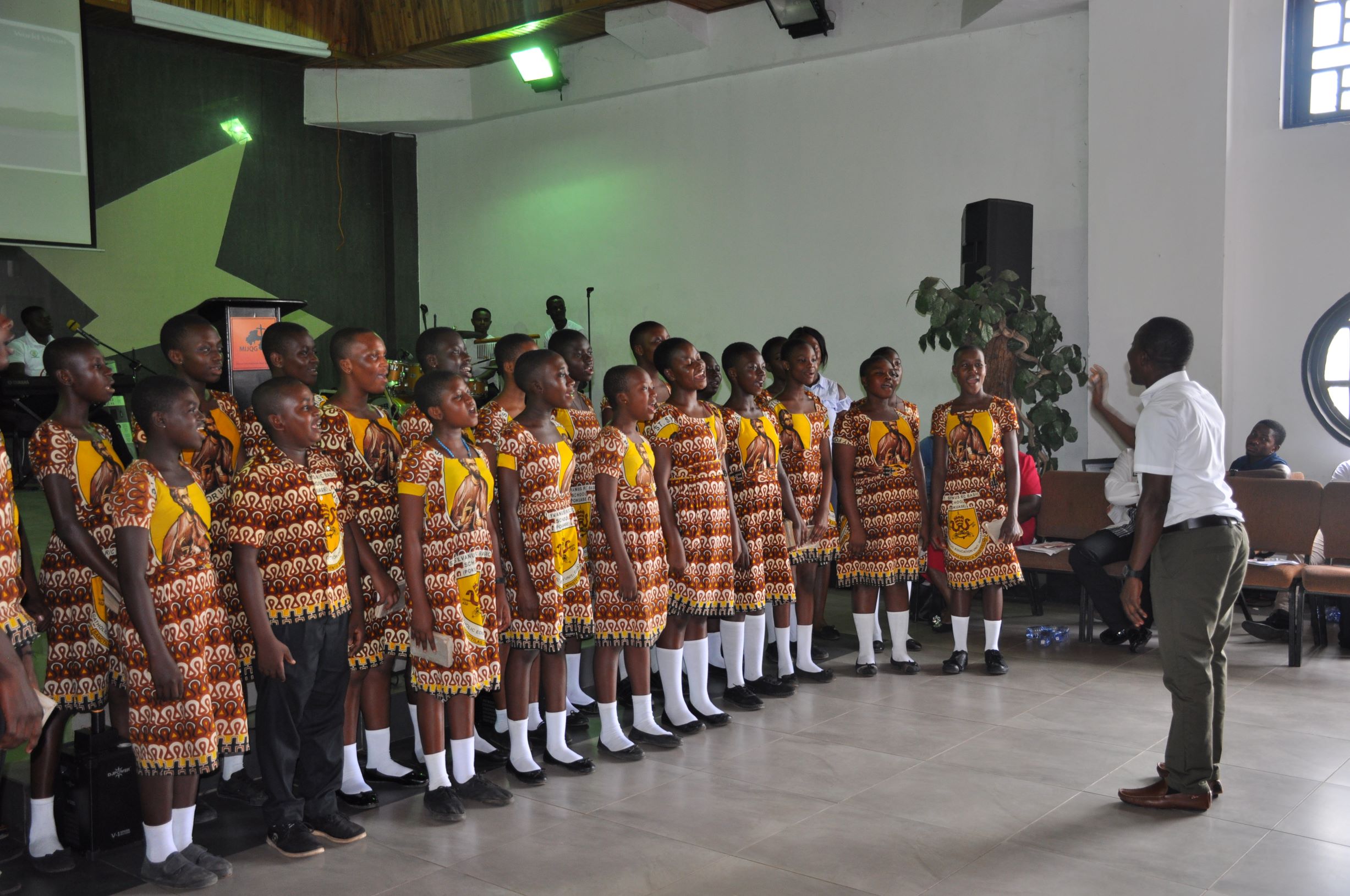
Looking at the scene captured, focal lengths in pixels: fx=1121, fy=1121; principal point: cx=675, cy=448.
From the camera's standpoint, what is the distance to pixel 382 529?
3.57m

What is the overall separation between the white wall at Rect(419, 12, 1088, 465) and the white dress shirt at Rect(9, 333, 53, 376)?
3.97 meters

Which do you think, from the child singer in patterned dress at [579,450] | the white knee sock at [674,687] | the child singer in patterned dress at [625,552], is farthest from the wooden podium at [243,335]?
the white knee sock at [674,687]

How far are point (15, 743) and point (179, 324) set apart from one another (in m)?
1.63

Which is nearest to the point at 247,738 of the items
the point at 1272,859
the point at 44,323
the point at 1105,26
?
the point at 1272,859

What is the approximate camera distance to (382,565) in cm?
359

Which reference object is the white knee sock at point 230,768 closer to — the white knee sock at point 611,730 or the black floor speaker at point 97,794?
the black floor speaker at point 97,794

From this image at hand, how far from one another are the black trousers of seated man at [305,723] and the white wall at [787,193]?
5883mm

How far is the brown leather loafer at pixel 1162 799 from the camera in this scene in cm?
341

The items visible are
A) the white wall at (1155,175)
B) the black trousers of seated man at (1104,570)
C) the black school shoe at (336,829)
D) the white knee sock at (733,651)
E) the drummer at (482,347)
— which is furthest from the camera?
the drummer at (482,347)

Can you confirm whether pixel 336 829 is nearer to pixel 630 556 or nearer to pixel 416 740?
pixel 416 740

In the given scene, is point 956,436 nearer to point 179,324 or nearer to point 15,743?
point 179,324

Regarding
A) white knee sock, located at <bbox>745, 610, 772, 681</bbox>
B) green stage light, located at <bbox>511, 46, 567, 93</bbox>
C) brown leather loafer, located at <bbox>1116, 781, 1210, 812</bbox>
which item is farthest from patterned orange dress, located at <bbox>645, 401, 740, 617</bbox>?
green stage light, located at <bbox>511, 46, 567, 93</bbox>

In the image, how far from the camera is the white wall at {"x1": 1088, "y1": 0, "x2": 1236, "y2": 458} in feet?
22.3

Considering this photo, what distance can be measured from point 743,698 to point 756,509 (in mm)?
795
